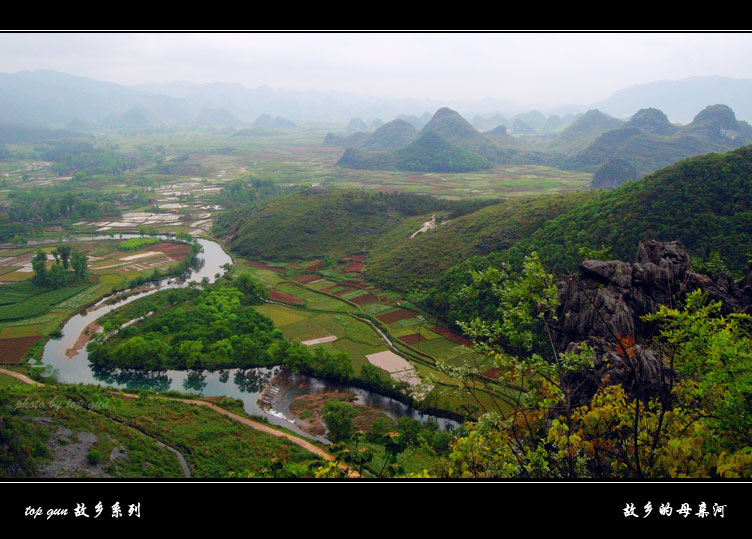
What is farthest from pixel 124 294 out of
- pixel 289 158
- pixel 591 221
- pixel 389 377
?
pixel 289 158

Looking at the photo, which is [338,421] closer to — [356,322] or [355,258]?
[356,322]

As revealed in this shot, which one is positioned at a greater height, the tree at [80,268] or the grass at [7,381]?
the tree at [80,268]

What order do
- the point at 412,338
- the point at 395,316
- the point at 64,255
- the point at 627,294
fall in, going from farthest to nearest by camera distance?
the point at 64,255 < the point at 395,316 < the point at 412,338 < the point at 627,294

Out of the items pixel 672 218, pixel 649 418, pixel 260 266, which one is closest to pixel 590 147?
pixel 672 218

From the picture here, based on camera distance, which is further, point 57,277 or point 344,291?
point 57,277

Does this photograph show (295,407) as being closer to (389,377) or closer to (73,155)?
(389,377)

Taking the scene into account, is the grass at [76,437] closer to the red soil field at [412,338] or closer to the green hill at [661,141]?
the red soil field at [412,338]

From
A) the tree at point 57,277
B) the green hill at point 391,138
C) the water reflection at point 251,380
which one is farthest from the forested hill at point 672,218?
the green hill at point 391,138
